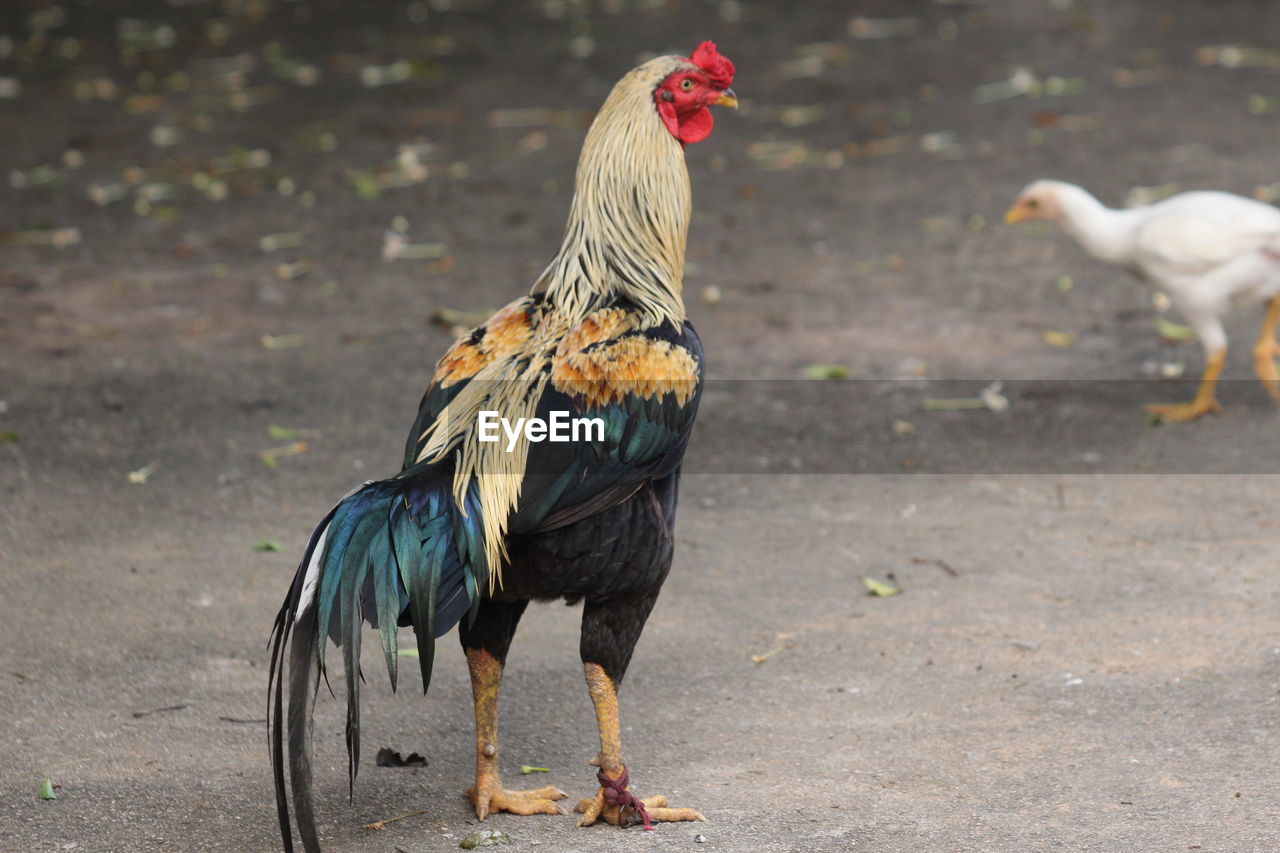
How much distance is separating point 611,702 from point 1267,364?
4.48 meters

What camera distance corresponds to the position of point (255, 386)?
305 inches

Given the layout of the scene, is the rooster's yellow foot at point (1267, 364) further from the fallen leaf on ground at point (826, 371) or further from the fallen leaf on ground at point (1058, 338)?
the fallen leaf on ground at point (826, 371)

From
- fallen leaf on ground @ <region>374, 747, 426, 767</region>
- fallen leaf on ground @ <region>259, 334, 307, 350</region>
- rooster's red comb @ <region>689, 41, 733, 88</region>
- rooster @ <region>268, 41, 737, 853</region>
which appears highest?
rooster's red comb @ <region>689, 41, 733, 88</region>

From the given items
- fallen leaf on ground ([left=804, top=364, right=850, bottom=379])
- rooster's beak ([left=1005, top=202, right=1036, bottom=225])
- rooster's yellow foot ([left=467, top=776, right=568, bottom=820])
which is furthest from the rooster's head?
rooster's beak ([left=1005, top=202, right=1036, bottom=225])

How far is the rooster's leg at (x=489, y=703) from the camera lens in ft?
13.9

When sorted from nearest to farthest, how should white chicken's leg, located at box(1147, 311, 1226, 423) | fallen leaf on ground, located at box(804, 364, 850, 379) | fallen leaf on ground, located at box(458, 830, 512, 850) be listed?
fallen leaf on ground, located at box(458, 830, 512, 850) → white chicken's leg, located at box(1147, 311, 1226, 423) → fallen leaf on ground, located at box(804, 364, 850, 379)

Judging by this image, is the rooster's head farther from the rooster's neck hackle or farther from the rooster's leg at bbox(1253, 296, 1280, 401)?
the rooster's leg at bbox(1253, 296, 1280, 401)

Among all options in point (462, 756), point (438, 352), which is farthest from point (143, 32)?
point (462, 756)

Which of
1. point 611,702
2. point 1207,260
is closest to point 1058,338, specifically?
point 1207,260

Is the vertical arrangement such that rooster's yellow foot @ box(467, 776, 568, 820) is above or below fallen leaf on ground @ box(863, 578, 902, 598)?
above

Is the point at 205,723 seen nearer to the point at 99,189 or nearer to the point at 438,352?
the point at 438,352

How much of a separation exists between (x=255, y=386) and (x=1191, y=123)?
730 centimetres

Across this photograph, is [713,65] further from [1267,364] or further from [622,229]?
[1267,364]

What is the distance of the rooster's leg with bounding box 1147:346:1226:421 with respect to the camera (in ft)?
23.5
